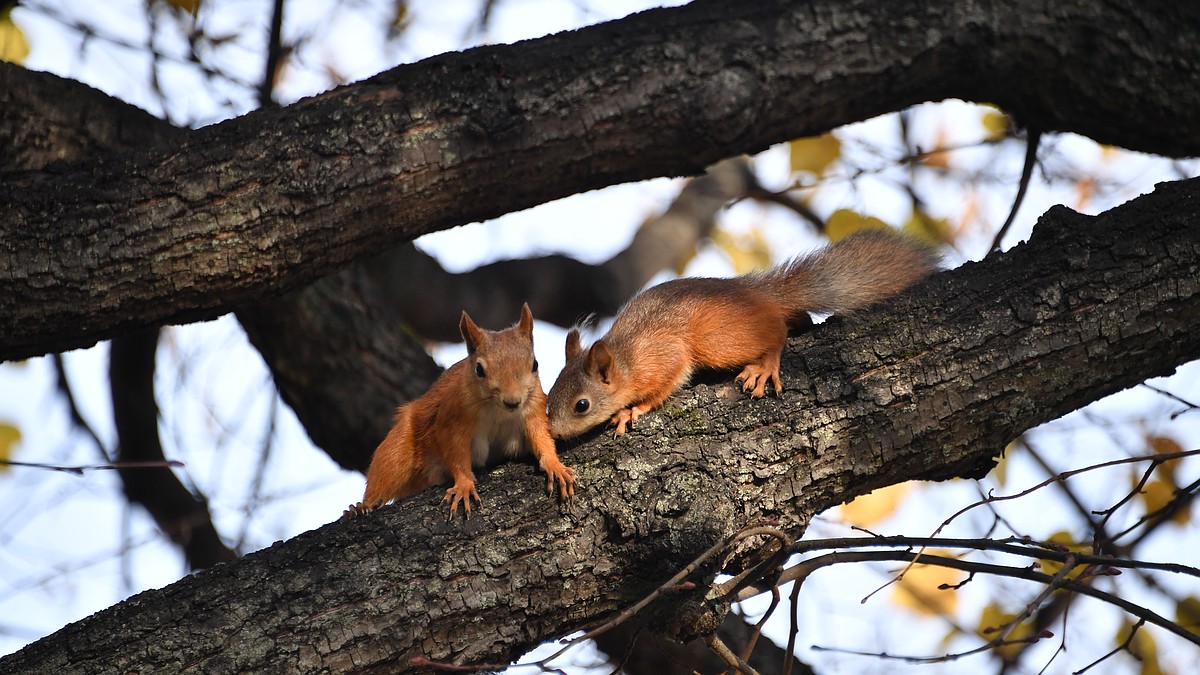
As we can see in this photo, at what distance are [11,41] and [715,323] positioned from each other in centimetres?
256

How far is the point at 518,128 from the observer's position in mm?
3131

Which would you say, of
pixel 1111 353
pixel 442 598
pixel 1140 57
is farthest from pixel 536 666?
pixel 1140 57

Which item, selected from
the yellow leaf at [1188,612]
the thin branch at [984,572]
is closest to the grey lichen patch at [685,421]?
the thin branch at [984,572]

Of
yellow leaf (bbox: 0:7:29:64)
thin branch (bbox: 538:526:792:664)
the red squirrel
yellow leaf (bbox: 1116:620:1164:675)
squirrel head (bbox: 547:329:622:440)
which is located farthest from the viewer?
yellow leaf (bbox: 0:7:29:64)

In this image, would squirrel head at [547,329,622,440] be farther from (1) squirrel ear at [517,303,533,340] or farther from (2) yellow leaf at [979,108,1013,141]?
(2) yellow leaf at [979,108,1013,141]

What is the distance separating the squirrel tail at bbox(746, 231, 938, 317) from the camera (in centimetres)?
335

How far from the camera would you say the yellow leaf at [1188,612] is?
330 centimetres

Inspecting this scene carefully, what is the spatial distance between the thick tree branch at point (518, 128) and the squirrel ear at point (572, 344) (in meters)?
0.66

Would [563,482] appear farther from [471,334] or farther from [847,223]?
[847,223]

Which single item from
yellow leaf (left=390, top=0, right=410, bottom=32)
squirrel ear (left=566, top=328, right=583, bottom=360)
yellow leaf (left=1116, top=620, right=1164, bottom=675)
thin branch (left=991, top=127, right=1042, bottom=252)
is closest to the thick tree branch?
thin branch (left=991, top=127, right=1042, bottom=252)

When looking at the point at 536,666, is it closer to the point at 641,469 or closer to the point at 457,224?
the point at 641,469

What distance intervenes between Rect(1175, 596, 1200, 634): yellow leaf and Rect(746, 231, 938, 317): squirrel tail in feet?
4.23

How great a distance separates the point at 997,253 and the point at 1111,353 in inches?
17.3

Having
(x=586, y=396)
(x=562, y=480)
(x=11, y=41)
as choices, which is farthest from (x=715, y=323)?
(x=11, y=41)
